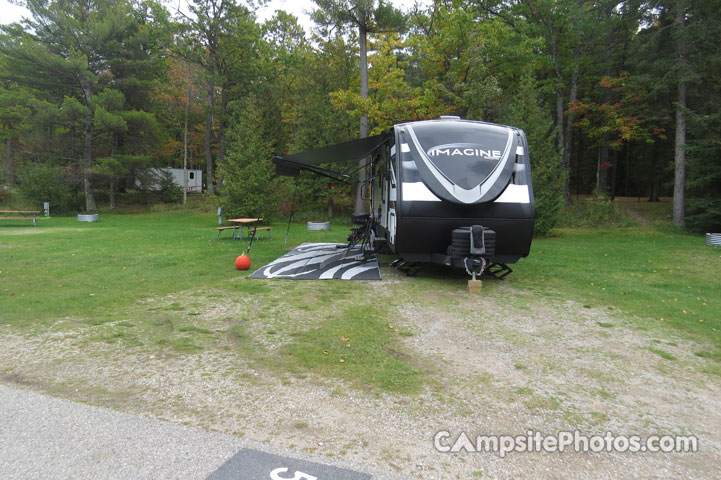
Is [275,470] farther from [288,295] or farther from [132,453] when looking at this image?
[288,295]

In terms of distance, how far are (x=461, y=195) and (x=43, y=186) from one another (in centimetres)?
2511

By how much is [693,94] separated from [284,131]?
857 inches

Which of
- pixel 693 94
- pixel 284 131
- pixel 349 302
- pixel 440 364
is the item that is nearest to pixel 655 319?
pixel 440 364

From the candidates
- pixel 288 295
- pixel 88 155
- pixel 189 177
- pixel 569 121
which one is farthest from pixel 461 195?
pixel 189 177

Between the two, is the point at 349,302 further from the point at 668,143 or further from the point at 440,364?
the point at 668,143

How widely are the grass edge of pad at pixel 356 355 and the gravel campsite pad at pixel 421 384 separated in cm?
6

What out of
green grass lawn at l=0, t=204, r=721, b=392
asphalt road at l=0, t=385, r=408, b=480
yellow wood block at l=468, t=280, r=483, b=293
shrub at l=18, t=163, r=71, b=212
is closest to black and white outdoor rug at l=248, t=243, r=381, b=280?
green grass lawn at l=0, t=204, r=721, b=392

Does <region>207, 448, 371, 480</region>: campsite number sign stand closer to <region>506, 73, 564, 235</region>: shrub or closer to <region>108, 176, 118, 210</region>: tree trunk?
<region>506, 73, 564, 235</region>: shrub

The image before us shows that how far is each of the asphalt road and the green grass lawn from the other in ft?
3.85

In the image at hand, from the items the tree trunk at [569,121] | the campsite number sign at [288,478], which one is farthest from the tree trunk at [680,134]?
the campsite number sign at [288,478]

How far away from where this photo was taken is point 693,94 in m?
17.8

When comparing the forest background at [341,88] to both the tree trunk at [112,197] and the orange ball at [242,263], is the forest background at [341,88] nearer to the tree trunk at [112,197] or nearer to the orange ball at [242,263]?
the tree trunk at [112,197]

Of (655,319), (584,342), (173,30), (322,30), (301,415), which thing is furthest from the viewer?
(173,30)

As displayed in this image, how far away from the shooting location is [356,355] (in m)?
4.23
